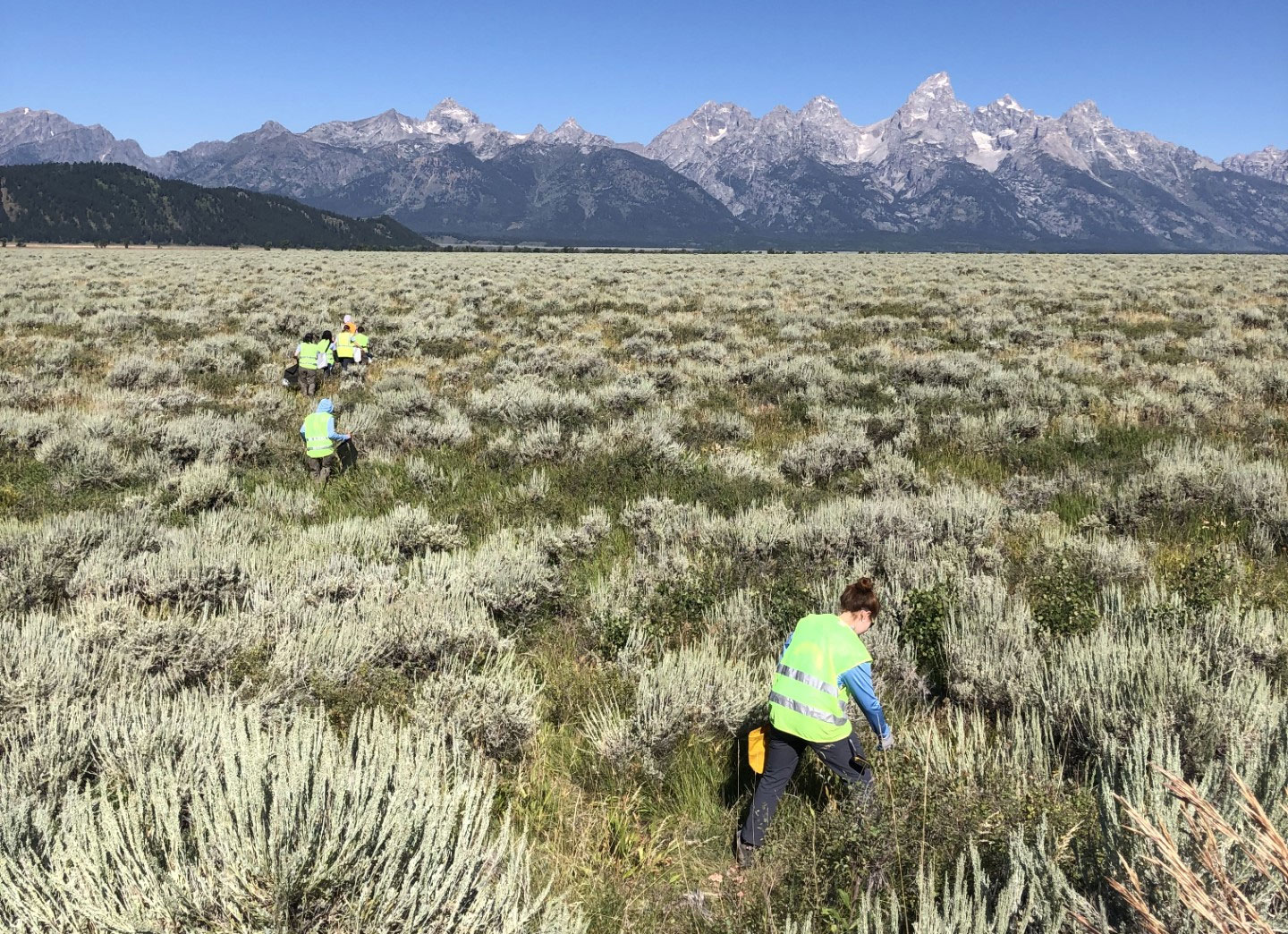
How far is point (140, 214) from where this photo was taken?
6314 inches

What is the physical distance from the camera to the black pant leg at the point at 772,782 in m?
2.90

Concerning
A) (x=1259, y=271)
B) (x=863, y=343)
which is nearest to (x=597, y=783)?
(x=863, y=343)

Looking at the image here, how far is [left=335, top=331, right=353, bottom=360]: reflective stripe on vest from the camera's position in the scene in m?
13.6

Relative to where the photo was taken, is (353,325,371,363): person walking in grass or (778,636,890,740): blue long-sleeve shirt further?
(353,325,371,363): person walking in grass

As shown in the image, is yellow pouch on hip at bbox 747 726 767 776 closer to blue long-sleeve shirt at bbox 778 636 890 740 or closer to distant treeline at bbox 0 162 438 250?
blue long-sleeve shirt at bbox 778 636 890 740

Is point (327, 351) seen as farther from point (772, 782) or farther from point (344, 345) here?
point (772, 782)

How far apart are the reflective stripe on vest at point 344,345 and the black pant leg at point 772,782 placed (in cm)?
1309

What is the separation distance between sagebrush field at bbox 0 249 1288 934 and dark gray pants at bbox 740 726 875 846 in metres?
0.13

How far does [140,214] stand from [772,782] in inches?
8314

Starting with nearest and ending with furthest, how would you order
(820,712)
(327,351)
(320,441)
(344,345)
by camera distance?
(820,712) < (320,441) < (327,351) < (344,345)

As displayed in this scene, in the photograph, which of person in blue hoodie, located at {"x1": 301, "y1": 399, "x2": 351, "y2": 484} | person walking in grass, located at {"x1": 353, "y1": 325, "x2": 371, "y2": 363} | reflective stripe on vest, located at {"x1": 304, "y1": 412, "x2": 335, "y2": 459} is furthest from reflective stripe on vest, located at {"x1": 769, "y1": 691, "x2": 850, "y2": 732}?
person walking in grass, located at {"x1": 353, "y1": 325, "x2": 371, "y2": 363}

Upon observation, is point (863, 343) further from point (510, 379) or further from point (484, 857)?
point (484, 857)

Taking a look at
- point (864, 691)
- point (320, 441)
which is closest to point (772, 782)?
point (864, 691)

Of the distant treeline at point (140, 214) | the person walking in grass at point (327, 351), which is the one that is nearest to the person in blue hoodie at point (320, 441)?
the person walking in grass at point (327, 351)
